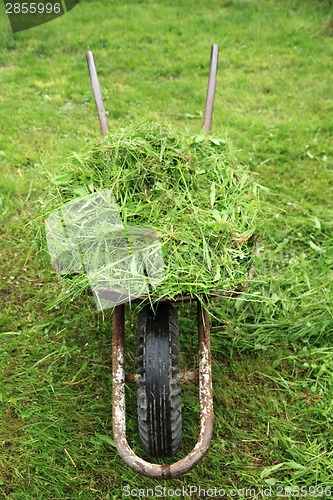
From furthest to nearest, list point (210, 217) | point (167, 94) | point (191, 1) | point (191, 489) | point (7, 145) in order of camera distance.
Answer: point (191, 1) → point (167, 94) → point (7, 145) → point (191, 489) → point (210, 217)

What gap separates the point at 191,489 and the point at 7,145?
3.18 m

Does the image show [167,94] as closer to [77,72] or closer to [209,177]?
[77,72]

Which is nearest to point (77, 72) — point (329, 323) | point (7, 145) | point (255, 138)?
point (7, 145)

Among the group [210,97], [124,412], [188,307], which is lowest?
[188,307]

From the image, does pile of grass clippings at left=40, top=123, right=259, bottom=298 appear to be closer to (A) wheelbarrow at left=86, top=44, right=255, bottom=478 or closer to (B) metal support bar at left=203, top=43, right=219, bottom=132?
(A) wheelbarrow at left=86, top=44, right=255, bottom=478

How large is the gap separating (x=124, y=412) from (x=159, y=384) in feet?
0.72

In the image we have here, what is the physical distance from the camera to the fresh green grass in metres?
2.42

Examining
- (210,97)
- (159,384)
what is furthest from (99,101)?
(159,384)

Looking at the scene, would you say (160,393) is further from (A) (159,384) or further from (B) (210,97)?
(B) (210,97)

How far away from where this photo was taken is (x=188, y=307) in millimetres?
3059

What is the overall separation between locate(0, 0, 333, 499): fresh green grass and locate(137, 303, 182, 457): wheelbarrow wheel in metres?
0.35

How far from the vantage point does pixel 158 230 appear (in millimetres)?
2066

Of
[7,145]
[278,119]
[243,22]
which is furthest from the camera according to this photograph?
[243,22]

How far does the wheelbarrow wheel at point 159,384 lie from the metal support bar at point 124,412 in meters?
0.10
